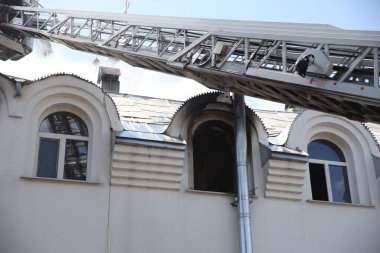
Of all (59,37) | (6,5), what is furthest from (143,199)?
(6,5)

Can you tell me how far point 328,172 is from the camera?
47.8 feet

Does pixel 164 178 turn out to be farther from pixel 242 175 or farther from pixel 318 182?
pixel 318 182

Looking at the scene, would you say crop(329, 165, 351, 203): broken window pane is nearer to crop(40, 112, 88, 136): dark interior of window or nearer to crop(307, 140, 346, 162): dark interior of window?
crop(307, 140, 346, 162): dark interior of window

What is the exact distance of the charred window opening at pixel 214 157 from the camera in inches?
540

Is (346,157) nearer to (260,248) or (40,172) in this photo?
(260,248)

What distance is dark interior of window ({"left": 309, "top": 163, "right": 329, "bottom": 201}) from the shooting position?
1428 cm

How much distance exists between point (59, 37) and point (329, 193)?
29.5 feet

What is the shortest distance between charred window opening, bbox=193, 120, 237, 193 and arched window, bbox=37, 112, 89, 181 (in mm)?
2790

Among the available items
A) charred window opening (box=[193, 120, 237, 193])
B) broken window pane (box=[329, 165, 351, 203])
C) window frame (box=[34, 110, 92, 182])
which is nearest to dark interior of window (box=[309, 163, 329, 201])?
broken window pane (box=[329, 165, 351, 203])

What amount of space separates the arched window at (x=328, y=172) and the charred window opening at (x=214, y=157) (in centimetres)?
222

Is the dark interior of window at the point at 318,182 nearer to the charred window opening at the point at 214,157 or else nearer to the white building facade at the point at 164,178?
the white building facade at the point at 164,178

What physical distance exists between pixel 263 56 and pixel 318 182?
506 cm

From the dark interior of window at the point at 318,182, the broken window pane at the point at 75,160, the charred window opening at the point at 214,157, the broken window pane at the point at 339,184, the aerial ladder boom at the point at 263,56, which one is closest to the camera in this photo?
the aerial ladder boom at the point at 263,56

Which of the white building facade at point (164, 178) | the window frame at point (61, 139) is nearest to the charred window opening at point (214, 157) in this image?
the white building facade at point (164, 178)
